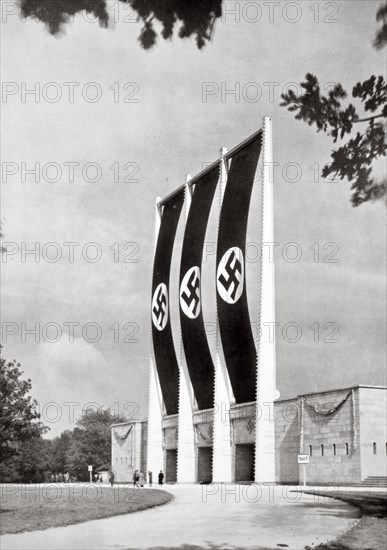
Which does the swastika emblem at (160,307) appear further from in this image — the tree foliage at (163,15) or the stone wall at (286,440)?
the tree foliage at (163,15)

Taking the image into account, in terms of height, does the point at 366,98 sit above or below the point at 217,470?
above

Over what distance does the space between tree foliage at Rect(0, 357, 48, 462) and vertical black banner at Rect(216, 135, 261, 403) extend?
15135mm

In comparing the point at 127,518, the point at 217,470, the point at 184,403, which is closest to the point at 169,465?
the point at 184,403

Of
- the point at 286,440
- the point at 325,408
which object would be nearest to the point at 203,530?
the point at 325,408

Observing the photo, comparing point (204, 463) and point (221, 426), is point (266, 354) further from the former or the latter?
point (204, 463)

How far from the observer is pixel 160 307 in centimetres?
4716

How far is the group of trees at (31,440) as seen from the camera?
4962 cm

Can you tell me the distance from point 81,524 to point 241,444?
92.5 feet

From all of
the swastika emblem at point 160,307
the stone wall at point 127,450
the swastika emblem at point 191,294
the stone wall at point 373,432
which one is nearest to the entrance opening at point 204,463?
the swastika emblem at point 160,307

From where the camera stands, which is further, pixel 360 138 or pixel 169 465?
pixel 169 465

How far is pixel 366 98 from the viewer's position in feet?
33.2

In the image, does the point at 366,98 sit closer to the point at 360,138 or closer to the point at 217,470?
the point at 360,138

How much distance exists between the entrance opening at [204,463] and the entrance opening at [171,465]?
187 inches

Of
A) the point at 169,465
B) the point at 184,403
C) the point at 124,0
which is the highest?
the point at 124,0
